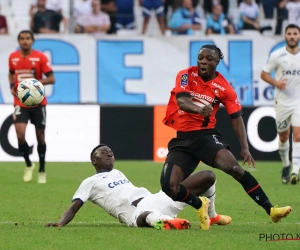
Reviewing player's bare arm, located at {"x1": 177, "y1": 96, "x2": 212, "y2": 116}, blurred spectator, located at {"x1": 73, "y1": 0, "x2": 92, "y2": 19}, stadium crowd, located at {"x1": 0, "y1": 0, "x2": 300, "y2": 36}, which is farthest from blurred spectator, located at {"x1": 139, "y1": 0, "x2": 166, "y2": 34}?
player's bare arm, located at {"x1": 177, "y1": 96, "x2": 212, "y2": 116}

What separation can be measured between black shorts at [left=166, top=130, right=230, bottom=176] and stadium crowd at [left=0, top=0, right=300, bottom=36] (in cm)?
1286

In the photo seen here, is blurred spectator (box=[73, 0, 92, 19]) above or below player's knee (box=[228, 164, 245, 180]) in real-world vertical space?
above

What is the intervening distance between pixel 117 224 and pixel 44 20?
41.6 feet

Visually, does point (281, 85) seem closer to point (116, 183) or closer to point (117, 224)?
point (117, 224)

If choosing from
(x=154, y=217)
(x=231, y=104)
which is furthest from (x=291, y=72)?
(x=154, y=217)

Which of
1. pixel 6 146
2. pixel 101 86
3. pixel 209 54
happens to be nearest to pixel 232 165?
pixel 209 54

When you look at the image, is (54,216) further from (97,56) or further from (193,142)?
(97,56)

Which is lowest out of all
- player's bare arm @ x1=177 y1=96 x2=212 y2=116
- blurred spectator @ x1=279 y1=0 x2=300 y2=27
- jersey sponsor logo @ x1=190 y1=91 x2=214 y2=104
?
player's bare arm @ x1=177 y1=96 x2=212 y2=116

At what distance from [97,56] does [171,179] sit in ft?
42.5

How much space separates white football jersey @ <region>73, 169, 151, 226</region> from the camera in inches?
350

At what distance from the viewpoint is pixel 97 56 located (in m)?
21.2

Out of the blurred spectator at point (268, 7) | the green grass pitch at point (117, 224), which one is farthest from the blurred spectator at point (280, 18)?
the green grass pitch at point (117, 224)

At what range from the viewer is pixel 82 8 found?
21.5 m

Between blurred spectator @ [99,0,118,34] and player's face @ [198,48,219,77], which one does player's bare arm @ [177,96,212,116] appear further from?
blurred spectator @ [99,0,118,34]
